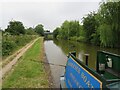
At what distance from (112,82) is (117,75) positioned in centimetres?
151

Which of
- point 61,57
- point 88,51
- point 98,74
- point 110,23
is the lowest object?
point 88,51

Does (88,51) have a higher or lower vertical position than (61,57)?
lower

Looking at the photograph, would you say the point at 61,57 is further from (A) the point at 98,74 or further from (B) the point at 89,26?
(B) the point at 89,26

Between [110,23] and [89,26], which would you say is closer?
[110,23]

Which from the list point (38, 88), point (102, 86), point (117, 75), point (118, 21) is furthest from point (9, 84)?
point (118, 21)

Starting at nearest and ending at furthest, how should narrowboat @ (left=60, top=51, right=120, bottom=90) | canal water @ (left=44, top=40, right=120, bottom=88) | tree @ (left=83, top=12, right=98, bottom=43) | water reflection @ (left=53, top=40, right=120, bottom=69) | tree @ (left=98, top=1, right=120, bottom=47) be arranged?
narrowboat @ (left=60, top=51, right=120, bottom=90) < canal water @ (left=44, top=40, right=120, bottom=88) < water reflection @ (left=53, top=40, right=120, bottom=69) < tree @ (left=98, top=1, right=120, bottom=47) < tree @ (left=83, top=12, right=98, bottom=43)

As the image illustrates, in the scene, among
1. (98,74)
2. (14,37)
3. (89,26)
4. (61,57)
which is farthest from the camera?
(89,26)

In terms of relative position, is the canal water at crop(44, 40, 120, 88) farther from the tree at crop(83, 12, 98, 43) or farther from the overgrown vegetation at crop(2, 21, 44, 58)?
the tree at crop(83, 12, 98, 43)

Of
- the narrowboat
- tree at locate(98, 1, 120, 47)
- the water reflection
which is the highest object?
tree at locate(98, 1, 120, 47)

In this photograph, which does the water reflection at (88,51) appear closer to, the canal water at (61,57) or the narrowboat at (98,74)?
the canal water at (61,57)

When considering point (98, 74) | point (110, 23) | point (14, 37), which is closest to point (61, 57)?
point (14, 37)

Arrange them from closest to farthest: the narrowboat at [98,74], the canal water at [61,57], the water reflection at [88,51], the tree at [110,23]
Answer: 1. the narrowboat at [98,74]
2. the canal water at [61,57]
3. the water reflection at [88,51]
4. the tree at [110,23]

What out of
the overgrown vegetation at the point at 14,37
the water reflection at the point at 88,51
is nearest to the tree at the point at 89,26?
the water reflection at the point at 88,51

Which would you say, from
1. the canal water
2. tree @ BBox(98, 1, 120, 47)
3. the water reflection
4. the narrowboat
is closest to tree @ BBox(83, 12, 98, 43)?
the water reflection
